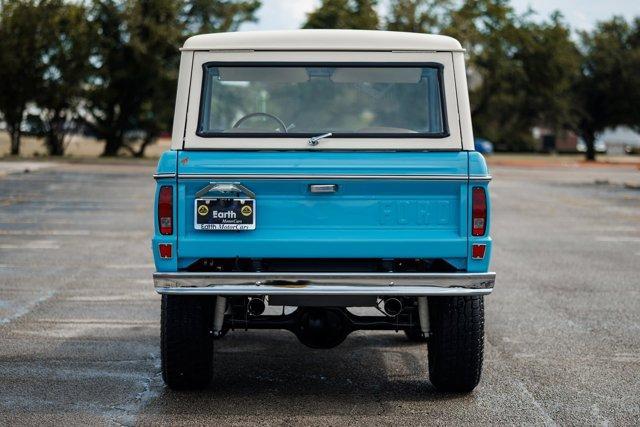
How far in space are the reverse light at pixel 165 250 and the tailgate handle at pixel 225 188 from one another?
0.34m

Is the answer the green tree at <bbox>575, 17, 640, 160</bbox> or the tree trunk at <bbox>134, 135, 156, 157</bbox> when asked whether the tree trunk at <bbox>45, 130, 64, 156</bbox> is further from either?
the green tree at <bbox>575, 17, 640, 160</bbox>

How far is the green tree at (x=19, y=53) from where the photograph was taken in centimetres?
4362

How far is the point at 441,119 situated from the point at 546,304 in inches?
178

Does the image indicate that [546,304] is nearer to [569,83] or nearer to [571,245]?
[571,245]

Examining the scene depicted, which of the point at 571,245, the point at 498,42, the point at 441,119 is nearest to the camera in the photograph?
the point at 441,119

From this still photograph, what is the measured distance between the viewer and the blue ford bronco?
6.46m

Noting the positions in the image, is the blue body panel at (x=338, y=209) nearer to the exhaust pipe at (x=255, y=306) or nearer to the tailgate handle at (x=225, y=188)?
the tailgate handle at (x=225, y=188)

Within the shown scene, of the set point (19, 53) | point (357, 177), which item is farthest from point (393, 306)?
point (19, 53)

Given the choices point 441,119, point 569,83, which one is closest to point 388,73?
point 441,119

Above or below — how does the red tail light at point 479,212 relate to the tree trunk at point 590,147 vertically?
below

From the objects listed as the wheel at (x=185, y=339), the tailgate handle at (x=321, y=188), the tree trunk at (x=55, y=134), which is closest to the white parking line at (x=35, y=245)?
the wheel at (x=185, y=339)

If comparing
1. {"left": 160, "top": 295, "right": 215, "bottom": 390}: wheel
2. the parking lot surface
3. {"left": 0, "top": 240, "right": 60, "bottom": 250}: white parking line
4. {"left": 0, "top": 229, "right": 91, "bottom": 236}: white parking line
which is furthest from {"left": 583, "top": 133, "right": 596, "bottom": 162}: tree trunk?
{"left": 160, "top": 295, "right": 215, "bottom": 390}: wheel

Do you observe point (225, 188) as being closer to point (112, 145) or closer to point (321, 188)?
point (321, 188)

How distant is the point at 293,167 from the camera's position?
6492mm
